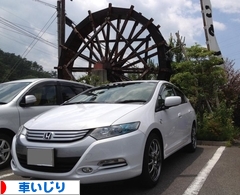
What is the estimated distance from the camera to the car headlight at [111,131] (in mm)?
2988

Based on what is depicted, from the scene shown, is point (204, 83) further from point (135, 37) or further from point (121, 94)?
point (135, 37)

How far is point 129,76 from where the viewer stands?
1536 cm

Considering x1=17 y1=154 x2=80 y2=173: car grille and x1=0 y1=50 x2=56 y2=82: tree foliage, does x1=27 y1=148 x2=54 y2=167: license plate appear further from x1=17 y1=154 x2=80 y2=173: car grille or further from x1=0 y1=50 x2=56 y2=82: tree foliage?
x1=0 y1=50 x2=56 y2=82: tree foliage

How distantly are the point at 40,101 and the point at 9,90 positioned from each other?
584mm

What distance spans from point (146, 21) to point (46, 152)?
1184cm

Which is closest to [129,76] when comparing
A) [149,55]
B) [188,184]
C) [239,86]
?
[149,55]

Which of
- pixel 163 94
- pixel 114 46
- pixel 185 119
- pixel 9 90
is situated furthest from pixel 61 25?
pixel 163 94

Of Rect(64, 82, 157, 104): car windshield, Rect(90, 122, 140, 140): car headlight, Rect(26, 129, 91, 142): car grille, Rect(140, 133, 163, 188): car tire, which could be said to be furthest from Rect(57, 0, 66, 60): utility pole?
Rect(90, 122, 140, 140): car headlight

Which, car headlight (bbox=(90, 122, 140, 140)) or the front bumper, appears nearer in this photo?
the front bumper

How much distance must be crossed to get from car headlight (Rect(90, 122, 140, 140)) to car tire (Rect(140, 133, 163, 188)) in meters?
0.36

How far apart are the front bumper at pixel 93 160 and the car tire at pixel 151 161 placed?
22 centimetres

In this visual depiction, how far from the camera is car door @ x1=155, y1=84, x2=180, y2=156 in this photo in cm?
389

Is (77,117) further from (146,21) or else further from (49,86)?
(146,21)

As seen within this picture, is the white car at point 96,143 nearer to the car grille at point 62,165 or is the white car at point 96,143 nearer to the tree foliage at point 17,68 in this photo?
the car grille at point 62,165
